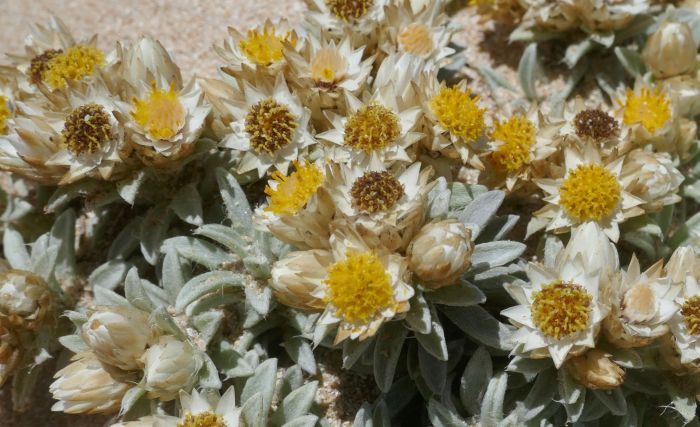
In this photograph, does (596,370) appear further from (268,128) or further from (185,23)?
(185,23)

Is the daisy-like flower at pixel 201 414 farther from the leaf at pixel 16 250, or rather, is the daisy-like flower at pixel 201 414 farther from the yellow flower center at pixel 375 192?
the leaf at pixel 16 250

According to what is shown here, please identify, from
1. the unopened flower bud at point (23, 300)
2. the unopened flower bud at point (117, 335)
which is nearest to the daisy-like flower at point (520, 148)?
the unopened flower bud at point (117, 335)


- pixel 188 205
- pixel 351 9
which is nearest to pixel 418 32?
pixel 351 9

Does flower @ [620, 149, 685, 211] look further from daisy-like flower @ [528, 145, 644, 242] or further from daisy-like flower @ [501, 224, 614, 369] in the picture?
daisy-like flower @ [501, 224, 614, 369]

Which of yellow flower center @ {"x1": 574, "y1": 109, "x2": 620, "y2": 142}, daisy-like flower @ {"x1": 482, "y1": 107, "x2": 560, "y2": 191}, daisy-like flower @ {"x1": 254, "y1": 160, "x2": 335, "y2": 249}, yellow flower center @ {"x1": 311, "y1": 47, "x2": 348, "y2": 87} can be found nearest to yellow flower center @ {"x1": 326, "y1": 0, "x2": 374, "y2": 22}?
yellow flower center @ {"x1": 311, "y1": 47, "x2": 348, "y2": 87}

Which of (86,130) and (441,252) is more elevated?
(86,130)

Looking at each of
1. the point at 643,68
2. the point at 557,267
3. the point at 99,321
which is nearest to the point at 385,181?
the point at 557,267

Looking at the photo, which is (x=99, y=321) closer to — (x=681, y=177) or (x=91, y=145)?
(x=91, y=145)
